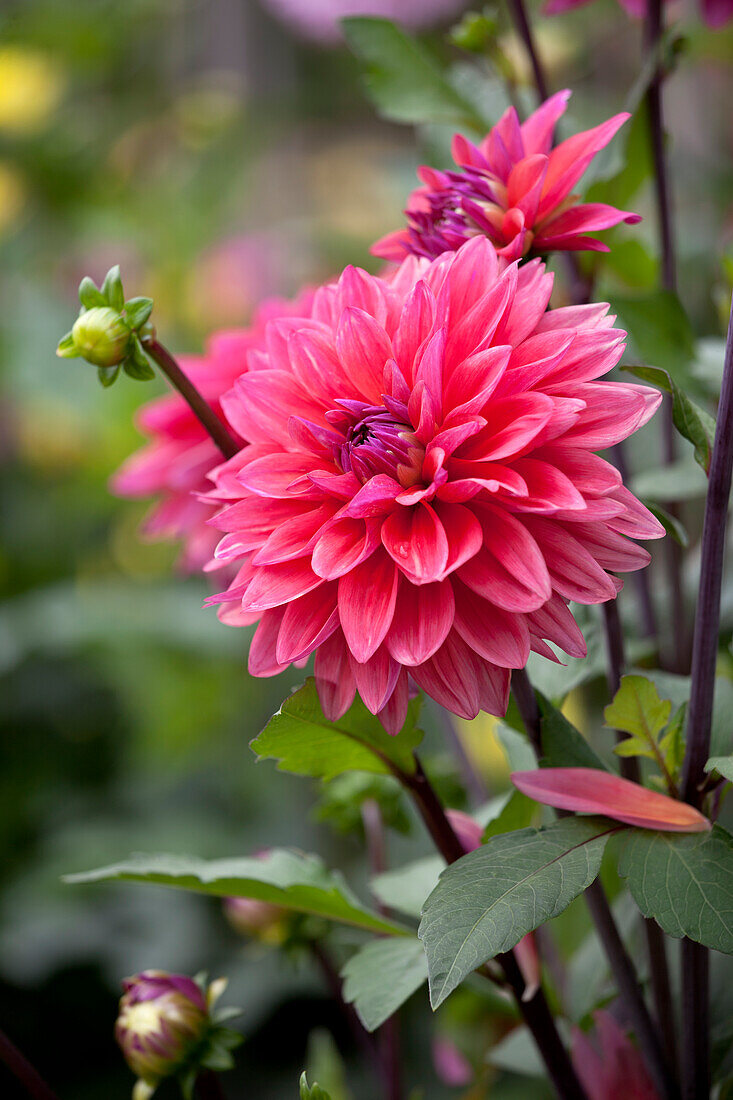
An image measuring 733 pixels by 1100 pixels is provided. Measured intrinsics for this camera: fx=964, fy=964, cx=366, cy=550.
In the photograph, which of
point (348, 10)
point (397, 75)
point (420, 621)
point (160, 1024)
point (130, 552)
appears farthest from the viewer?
point (348, 10)

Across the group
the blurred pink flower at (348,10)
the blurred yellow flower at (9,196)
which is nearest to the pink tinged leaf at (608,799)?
the blurred yellow flower at (9,196)

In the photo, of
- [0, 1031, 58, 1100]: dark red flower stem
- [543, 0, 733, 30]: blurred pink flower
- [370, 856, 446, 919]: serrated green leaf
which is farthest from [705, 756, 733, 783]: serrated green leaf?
[543, 0, 733, 30]: blurred pink flower

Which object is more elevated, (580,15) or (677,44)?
(580,15)

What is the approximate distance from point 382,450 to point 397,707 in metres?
0.07

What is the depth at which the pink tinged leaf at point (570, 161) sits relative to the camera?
0.30m

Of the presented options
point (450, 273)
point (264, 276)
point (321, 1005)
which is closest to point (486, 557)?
point (450, 273)

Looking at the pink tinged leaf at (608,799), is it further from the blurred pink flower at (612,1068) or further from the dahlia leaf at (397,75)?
the dahlia leaf at (397,75)

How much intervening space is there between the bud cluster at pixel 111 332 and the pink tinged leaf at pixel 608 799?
0.17m

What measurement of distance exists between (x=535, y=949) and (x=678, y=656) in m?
0.19

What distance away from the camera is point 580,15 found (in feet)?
2.93

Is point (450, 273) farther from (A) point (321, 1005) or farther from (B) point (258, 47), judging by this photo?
(B) point (258, 47)

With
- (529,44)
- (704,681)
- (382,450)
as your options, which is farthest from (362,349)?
(529,44)

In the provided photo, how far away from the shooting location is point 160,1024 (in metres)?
0.36

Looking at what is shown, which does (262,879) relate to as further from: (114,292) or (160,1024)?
(114,292)
